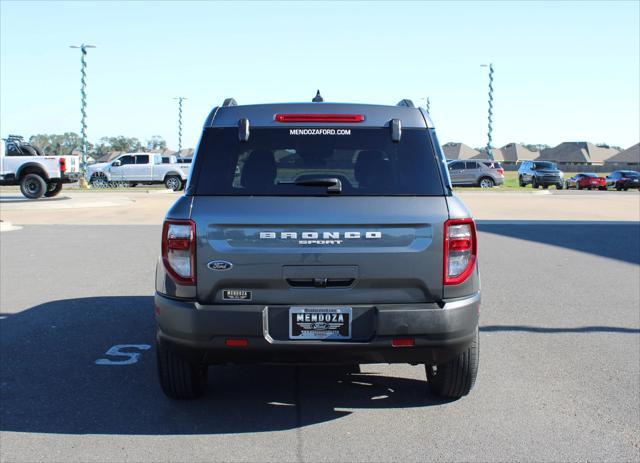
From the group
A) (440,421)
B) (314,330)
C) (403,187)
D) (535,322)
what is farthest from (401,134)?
(535,322)

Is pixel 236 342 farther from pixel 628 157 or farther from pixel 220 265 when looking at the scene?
pixel 628 157

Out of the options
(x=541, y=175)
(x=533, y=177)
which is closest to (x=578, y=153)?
(x=533, y=177)

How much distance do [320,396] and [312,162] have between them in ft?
5.49

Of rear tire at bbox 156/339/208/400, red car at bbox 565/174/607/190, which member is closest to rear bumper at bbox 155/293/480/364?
rear tire at bbox 156/339/208/400

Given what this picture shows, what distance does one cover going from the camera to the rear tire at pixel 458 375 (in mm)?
4932

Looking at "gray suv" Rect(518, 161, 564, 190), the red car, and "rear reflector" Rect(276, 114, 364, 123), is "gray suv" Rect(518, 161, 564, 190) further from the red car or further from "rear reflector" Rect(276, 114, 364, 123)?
"rear reflector" Rect(276, 114, 364, 123)

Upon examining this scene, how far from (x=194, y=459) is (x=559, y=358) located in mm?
3524

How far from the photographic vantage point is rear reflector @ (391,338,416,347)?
4.41 meters

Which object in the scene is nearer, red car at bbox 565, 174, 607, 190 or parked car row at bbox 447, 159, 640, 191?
parked car row at bbox 447, 159, 640, 191

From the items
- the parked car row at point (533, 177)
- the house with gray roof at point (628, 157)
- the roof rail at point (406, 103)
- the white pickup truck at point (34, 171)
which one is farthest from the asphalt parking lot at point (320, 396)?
the house with gray roof at point (628, 157)

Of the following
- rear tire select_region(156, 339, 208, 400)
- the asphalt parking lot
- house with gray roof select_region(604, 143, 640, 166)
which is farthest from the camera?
house with gray roof select_region(604, 143, 640, 166)

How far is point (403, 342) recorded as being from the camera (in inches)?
174

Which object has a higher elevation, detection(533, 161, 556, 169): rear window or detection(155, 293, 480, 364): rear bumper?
detection(533, 161, 556, 169): rear window

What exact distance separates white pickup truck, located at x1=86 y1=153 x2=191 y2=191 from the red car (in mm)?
27843
